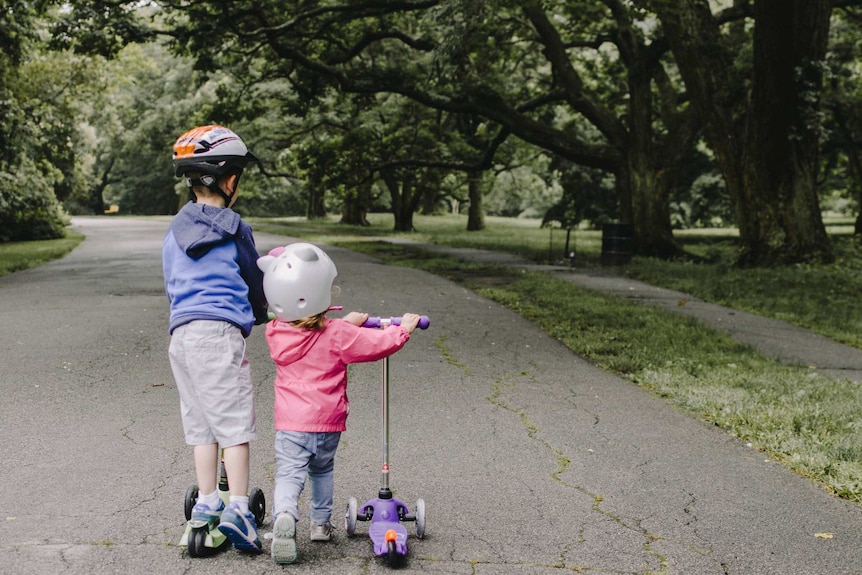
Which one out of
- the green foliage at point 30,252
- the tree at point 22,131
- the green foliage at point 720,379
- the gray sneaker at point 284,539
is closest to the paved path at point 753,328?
the green foliage at point 720,379

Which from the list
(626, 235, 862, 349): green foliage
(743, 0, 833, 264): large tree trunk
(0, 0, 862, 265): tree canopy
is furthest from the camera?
(0, 0, 862, 265): tree canopy

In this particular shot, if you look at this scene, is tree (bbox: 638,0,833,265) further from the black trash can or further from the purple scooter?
the purple scooter

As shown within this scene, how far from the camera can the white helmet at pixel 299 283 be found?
11.5 ft

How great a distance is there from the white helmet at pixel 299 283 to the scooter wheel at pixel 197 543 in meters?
0.92

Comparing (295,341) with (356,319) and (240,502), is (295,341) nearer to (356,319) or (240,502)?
(356,319)

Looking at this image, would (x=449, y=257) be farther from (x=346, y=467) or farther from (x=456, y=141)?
(x=346, y=467)

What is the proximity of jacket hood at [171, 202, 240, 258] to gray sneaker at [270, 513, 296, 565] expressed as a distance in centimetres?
114

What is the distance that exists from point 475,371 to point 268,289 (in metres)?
4.18

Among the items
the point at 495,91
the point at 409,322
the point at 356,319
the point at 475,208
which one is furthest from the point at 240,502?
the point at 475,208

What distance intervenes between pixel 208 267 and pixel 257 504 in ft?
3.52

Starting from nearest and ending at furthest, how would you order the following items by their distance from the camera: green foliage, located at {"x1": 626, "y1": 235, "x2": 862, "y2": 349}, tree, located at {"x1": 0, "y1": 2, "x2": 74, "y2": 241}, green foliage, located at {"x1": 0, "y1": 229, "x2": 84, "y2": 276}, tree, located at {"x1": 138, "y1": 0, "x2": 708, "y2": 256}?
green foliage, located at {"x1": 626, "y1": 235, "x2": 862, "y2": 349} → tree, located at {"x1": 0, "y1": 2, "x2": 74, "y2": 241} → green foliage, located at {"x1": 0, "y1": 229, "x2": 84, "y2": 276} → tree, located at {"x1": 138, "y1": 0, "x2": 708, "y2": 256}

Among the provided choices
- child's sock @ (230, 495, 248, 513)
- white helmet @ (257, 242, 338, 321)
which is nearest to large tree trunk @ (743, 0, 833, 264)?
white helmet @ (257, 242, 338, 321)

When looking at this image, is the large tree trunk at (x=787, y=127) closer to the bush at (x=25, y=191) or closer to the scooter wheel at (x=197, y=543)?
the bush at (x=25, y=191)

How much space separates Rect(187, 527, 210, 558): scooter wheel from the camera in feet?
11.6
